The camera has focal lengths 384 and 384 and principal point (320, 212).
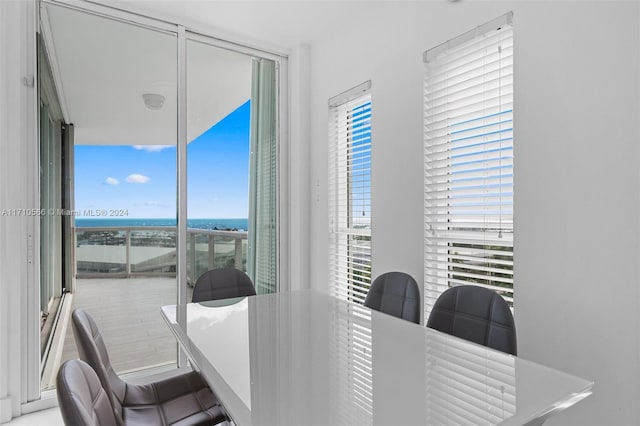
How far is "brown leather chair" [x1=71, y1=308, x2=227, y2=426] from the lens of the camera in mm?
1390

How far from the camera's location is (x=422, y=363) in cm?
123

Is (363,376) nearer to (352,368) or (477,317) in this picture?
(352,368)

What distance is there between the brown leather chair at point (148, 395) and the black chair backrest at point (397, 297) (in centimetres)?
103

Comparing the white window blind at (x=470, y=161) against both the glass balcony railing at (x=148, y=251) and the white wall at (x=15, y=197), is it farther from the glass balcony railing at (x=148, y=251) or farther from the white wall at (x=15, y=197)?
the white wall at (x=15, y=197)

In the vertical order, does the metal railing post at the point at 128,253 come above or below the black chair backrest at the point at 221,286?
above

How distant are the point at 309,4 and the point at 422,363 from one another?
2.73 m

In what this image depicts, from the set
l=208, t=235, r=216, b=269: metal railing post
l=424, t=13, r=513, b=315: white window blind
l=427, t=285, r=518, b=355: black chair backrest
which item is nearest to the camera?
l=427, t=285, r=518, b=355: black chair backrest

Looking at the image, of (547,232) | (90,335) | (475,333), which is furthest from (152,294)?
(547,232)

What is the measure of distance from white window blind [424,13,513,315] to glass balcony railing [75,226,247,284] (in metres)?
1.88

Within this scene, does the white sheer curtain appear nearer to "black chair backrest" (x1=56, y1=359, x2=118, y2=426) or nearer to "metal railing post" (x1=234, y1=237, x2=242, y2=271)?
"metal railing post" (x1=234, y1=237, x2=242, y2=271)

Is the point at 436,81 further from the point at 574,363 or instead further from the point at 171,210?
the point at 171,210

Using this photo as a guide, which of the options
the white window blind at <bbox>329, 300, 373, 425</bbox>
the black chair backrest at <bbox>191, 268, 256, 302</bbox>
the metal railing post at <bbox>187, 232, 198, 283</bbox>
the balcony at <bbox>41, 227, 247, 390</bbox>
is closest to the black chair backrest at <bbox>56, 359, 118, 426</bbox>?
the white window blind at <bbox>329, 300, 373, 425</bbox>

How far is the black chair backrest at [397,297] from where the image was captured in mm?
2092

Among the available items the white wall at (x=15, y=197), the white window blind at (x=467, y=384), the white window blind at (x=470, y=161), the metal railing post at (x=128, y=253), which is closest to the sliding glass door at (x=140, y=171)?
the metal railing post at (x=128, y=253)
